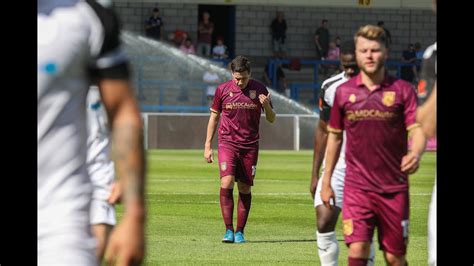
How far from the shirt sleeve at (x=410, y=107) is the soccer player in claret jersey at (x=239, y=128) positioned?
6.74 metres

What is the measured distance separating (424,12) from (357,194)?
4325 centimetres

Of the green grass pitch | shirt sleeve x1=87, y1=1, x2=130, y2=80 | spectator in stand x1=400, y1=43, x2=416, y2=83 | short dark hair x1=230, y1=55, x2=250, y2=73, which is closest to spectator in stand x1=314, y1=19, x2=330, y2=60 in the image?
spectator in stand x1=400, y1=43, x2=416, y2=83

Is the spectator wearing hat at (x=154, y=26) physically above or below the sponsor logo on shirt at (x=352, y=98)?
above

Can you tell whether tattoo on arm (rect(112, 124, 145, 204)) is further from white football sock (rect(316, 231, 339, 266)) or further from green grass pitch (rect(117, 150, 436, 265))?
white football sock (rect(316, 231, 339, 266))

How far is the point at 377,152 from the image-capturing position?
879 centimetres

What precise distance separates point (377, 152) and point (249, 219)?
30.5ft

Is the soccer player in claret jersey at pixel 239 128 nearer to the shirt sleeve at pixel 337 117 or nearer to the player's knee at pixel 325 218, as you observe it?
the player's knee at pixel 325 218

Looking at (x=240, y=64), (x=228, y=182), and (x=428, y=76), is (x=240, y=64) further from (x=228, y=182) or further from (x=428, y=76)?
(x=428, y=76)

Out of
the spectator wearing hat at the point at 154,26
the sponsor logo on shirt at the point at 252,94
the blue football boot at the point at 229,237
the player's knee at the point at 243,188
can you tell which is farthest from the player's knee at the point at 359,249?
the spectator wearing hat at the point at 154,26

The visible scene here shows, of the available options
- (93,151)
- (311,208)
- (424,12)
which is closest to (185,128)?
(424,12)

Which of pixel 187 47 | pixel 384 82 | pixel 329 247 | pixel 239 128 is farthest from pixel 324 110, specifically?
pixel 187 47

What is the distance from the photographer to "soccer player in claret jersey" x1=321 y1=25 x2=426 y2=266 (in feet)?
28.8

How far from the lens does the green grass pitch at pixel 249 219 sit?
13.2 meters

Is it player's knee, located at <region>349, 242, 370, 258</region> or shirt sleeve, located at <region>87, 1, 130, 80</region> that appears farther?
player's knee, located at <region>349, 242, 370, 258</region>
